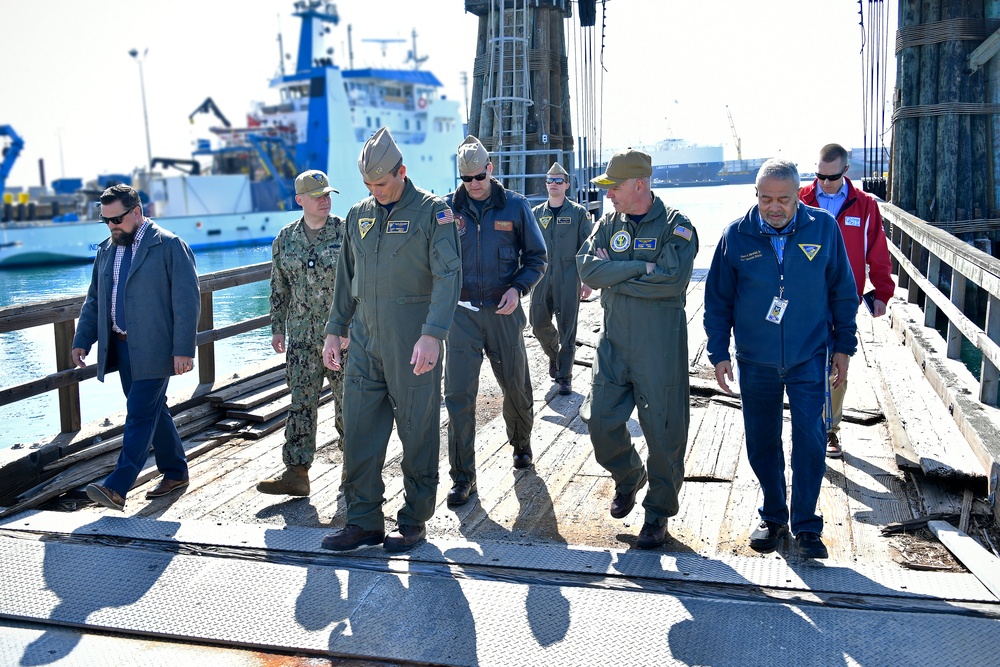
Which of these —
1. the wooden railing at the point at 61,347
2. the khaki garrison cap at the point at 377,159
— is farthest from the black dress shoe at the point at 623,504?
the wooden railing at the point at 61,347

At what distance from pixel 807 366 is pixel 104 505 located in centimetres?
334

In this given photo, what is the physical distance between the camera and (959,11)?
957 centimetres

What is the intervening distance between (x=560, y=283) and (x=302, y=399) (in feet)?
9.21

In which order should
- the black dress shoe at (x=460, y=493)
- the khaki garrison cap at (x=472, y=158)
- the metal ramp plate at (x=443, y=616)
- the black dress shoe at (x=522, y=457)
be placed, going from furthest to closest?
1. the black dress shoe at (x=522, y=457)
2. the khaki garrison cap at (x=472, y=158)
3. the black dress shoe at (x=460, y=493)
4. the metal ramp plate at (x=443, y=616)

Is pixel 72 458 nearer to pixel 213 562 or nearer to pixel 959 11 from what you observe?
pixel 213 562

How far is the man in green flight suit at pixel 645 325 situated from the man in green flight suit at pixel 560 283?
297cm

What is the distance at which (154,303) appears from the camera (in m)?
4.54

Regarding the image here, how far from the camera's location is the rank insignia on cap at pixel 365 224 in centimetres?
388

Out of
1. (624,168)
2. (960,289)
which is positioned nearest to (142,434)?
(624,168)

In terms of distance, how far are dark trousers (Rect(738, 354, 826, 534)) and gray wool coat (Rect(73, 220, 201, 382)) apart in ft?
9.13

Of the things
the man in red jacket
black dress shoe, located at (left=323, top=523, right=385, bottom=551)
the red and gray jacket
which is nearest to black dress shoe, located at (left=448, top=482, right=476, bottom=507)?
black dress shoe, located at (left=323, top=523, right=385, bottom=551)

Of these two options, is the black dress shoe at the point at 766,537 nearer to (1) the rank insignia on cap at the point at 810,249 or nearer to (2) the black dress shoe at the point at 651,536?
(2) the black dress shoe at the point at 651,536

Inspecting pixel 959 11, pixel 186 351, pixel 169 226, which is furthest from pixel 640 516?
pixel 169 226

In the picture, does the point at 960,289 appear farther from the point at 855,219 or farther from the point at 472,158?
the point at 472,158
